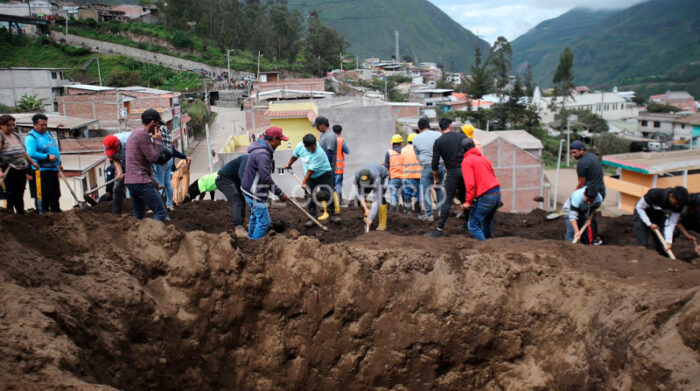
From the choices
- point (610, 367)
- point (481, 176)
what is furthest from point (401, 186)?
point (610, 367)

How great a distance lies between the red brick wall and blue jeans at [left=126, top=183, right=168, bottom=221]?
2027 cm

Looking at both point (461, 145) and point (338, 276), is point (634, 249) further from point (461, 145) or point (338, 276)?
point (338, 276)

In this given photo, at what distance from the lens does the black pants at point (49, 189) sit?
7416 mm

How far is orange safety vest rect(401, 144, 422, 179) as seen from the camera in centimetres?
918

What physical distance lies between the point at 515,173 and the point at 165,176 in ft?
65.7

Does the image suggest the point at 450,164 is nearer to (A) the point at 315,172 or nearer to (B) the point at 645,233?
(A) the point at 315,172

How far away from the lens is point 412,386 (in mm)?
5355

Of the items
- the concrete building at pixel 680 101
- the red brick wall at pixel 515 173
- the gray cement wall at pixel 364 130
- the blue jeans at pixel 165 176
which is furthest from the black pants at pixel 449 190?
the concrete building at pixel 680 101

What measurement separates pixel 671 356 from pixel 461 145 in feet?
13.1

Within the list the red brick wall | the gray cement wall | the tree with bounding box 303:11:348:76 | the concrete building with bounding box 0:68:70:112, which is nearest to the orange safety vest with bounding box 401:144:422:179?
the gray cement wall

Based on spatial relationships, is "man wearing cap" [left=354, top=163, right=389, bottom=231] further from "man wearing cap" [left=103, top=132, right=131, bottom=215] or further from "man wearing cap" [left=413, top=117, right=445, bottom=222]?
"man wearing cap" [left=103, top=132, right=131, bottom=215]

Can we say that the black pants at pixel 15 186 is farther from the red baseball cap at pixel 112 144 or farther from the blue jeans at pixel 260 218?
the blue jeans at pixel 260 218

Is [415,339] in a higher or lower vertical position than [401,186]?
lower

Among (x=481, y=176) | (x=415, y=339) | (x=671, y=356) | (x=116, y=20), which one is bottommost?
(x=415, y=339)
